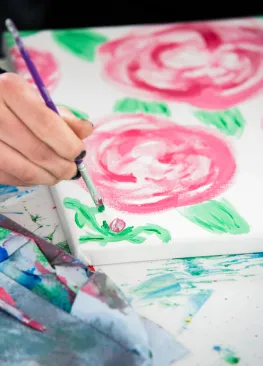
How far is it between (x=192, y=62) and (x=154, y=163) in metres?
0.34

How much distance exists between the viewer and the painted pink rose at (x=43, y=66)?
121 cm

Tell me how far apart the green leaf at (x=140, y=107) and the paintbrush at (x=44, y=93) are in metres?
0.26

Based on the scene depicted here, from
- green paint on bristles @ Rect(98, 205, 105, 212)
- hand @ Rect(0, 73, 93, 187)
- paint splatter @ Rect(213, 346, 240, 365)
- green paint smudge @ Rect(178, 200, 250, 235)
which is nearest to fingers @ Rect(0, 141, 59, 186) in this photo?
hand @ Rect(0, 73, 93, 187)

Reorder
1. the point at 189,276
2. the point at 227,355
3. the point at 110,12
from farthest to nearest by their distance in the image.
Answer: the point at 110,12, the point at 189,276, the point at 227,355

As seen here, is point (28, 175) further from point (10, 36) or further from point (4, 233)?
point (10, 36)

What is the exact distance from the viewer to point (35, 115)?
802 millimetres

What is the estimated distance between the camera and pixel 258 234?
897 mm

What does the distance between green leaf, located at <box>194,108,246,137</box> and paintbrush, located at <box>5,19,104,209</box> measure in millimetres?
293

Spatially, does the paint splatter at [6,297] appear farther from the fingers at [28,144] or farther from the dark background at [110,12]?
the dark background at [110,12]

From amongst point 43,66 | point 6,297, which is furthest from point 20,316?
point 43,66

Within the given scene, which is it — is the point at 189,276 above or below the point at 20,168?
below

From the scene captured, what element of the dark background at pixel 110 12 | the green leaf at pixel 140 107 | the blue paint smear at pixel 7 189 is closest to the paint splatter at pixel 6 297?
the blue paint smear at pixel 7 189

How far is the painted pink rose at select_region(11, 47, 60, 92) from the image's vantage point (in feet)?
3.99

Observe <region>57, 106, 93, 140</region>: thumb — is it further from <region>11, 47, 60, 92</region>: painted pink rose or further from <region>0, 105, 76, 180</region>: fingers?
<region>11, 47, 60, 92</region>: painted pink rose
